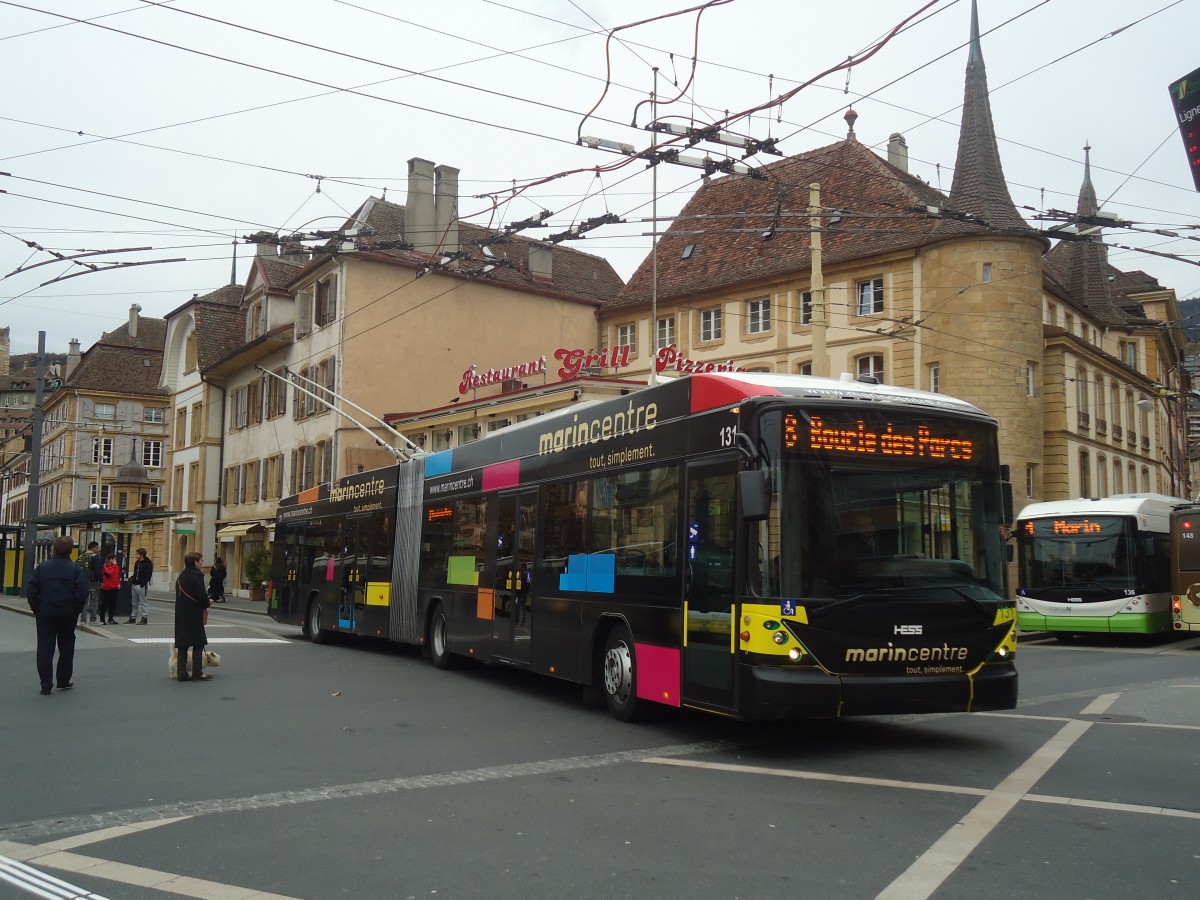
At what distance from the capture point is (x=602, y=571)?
11.7 meters

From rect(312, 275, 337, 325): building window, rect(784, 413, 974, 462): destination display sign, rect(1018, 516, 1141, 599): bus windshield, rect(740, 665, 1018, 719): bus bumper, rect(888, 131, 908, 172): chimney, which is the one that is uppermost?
rect(888, 131, 908, 172): chimney

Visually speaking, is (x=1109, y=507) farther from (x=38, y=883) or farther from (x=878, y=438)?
(x=38, y=883)

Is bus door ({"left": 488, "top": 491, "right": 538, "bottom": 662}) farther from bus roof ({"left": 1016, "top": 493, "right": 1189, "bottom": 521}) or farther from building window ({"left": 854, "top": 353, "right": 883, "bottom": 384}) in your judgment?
building window ({"left": 854, "top": 353, "right": 883, "bottom": 384})

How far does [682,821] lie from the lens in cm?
705

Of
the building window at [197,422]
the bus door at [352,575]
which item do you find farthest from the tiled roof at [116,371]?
the bus door at [352,575]

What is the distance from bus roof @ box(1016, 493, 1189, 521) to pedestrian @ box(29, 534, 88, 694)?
63.9 ft

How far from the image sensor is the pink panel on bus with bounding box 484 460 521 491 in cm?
1428

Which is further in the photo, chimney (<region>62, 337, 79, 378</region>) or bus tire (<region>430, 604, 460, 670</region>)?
chimney (<region>62, 337, 79, 378</region>)

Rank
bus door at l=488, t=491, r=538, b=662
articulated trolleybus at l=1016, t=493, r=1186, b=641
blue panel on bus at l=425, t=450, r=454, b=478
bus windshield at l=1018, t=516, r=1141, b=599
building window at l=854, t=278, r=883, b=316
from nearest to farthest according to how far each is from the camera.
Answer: bus door at l=488, t=491, r=538, b=662
blue panel on bus at l=425, t=450, r=454, b=478
articulated trolleybus at l=1016, t=493, r=1186, b=641
bus windshield at l=1018, t=516, r=1141, b=599
building window at l=854, t=278, r=883, b=316

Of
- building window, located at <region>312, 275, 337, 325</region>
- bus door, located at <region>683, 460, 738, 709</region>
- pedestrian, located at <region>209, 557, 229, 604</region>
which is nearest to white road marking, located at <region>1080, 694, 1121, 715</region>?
bus door, located at <region>683, 460, 738, 709</region>

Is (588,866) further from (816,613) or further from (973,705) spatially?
(973,705)

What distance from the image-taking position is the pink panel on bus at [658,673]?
1015 cm

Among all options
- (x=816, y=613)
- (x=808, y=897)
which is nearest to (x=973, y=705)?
(x=816, y=613)

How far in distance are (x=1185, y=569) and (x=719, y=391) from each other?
682 inches
